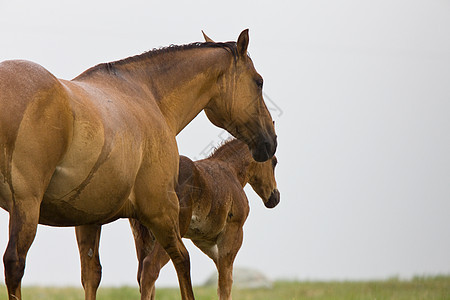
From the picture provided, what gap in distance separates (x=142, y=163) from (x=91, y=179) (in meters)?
0.60

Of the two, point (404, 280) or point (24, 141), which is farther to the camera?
point (404, 280)

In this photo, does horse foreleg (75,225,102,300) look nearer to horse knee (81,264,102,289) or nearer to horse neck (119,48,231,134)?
horse knee (81,264,102,289)

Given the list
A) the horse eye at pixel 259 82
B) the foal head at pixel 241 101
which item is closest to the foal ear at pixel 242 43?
the foal head at pixel 241 101

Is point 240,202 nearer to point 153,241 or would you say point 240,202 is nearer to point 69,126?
point 153,241

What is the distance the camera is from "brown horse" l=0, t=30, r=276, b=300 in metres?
3.68

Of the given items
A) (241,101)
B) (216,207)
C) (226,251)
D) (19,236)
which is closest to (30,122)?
(19,236)

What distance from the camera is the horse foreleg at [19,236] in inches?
144

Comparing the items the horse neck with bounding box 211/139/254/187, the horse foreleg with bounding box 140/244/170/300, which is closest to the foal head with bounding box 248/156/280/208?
the horse neck with bounding box 211/139/254/187

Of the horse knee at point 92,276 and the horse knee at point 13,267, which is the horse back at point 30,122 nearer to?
the horse knee at point 13,267

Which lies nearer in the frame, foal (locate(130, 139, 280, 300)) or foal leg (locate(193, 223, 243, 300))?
foal (locate(130, 139, 280, 300))

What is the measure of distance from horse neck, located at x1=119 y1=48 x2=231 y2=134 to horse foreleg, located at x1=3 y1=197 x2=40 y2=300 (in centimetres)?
187

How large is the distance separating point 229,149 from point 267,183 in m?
0.91

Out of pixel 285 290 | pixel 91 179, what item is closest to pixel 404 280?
pixel 285 290

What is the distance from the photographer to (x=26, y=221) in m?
3.68
